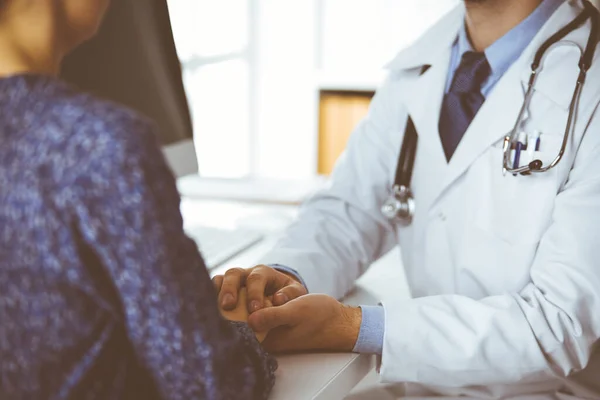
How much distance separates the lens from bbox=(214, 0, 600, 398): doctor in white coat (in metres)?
0.94

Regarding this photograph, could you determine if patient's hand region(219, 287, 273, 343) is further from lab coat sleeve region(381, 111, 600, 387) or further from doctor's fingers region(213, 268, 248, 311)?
lab coat sleeve region(381, 111, 600, 387)

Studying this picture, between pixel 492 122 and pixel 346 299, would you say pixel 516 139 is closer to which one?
pixel 492 122

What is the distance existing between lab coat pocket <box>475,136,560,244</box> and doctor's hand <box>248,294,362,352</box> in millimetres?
341

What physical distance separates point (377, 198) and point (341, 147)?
2502 millimetres

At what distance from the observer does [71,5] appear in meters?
0.66

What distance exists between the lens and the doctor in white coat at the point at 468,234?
939 mm

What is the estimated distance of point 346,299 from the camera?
118 centimetres

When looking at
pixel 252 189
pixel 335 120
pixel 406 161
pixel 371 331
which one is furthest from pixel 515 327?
pixel 335 120

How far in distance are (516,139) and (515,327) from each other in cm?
30

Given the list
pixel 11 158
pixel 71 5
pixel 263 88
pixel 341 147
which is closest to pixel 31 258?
pixel 11 158

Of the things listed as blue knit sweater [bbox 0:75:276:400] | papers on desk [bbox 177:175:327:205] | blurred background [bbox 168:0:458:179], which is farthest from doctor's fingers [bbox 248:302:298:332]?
blurred background [bbox 168:0:458:179]

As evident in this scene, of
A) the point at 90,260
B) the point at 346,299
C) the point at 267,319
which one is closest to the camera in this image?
the point at 90,260

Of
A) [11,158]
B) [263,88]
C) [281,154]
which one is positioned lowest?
[281,154]

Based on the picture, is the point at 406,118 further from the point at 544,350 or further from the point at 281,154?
the point at 281,154
